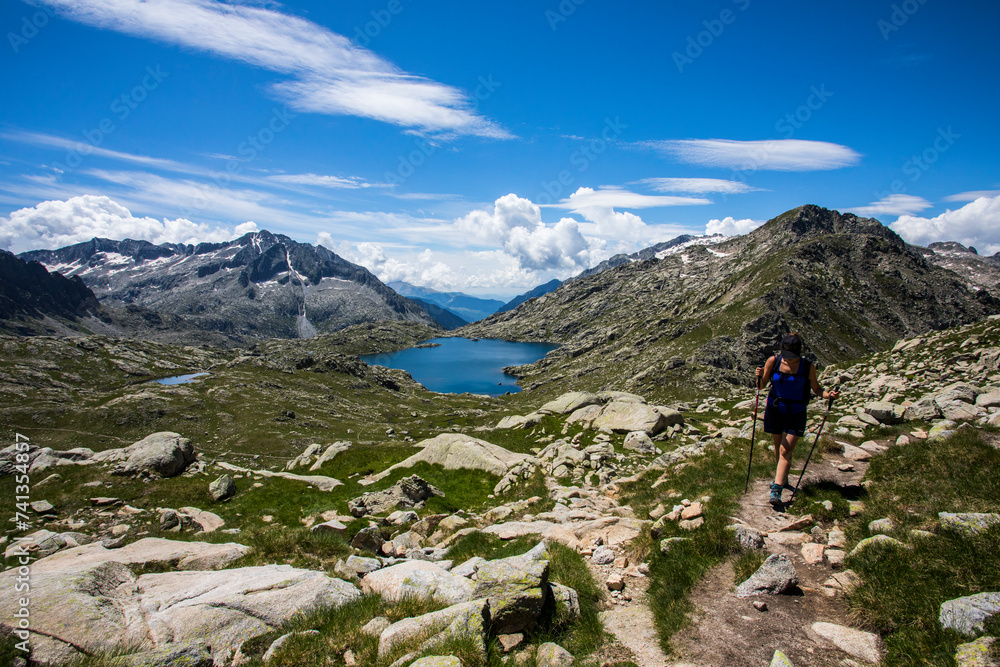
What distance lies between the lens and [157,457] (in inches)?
1188

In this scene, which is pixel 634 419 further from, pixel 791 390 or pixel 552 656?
pixel 552 656

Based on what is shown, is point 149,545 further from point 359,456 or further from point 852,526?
point 359,456

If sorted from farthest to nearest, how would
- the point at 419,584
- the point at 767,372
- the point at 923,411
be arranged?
the point at 923,411
the point at 767,372
the point at 419,584

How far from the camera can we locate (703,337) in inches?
6531

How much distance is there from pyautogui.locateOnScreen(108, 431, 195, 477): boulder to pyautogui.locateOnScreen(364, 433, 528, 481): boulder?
46.8 ft

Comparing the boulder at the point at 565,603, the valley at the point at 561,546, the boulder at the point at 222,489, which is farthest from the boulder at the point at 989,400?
the boulder at the point at 222,489

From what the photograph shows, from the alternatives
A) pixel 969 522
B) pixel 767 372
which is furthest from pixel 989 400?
pixel 969 522

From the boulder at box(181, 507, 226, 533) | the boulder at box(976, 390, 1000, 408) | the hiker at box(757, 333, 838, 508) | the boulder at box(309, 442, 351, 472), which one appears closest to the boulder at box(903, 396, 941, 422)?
the boulder at box(976, 390, 1000, 408)

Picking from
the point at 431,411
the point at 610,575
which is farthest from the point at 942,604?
the point at 431,411

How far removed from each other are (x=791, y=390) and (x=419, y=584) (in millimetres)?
11265

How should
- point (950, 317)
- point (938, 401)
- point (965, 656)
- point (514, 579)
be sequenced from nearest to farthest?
point (965, 656) < point (514, 579) < point (938, 401) < point (950, 317)

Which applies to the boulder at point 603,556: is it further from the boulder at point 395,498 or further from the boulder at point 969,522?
the boulder at point 395,498

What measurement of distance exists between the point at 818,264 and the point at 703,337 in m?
77.5

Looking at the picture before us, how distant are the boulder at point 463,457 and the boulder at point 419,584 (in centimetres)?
1818
